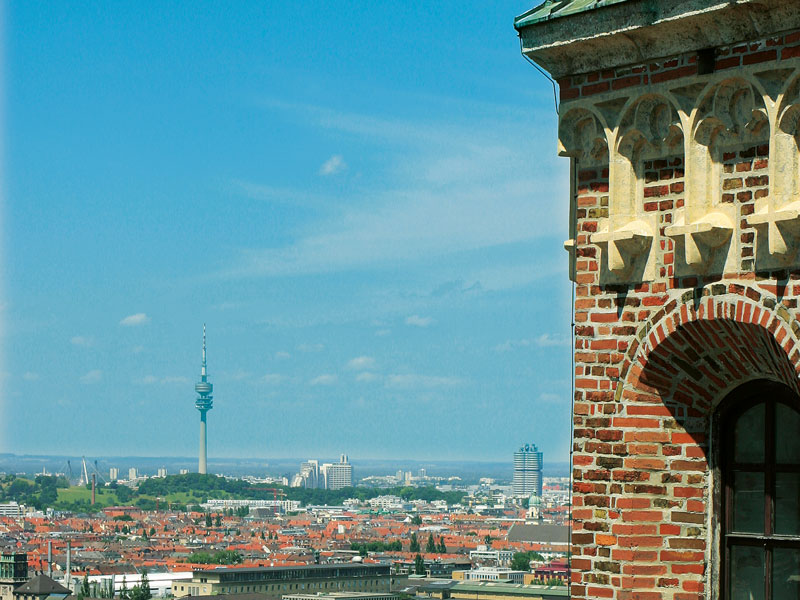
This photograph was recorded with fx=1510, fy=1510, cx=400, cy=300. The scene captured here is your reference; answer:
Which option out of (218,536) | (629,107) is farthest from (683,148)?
(218,536)

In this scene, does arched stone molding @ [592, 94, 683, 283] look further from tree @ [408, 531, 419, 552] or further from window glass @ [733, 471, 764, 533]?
tree @ [408, 531, 419, 552]

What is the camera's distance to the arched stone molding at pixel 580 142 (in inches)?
261

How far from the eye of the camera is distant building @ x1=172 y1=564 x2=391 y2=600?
120m

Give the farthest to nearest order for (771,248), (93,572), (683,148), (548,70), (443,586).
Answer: (93,572) < (443,586) < (548,70) < (683,148) < (771,248)

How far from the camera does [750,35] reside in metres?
6.05

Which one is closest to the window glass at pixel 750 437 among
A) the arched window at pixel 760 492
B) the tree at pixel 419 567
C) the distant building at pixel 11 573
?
the arched window at pixel 760 492

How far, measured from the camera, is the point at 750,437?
255 inches

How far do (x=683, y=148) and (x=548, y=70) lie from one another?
0.79 m

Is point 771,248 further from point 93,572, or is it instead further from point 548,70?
point 93,572

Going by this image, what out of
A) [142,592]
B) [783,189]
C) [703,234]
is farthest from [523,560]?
[783,189]

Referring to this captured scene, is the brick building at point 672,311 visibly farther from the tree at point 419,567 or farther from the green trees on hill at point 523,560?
the green trees on hill at point 523,560

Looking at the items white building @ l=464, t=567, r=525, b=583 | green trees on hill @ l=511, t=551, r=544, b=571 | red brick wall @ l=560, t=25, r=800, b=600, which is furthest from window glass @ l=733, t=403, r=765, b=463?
green trees on hill @ l=511, t=551, r=544, b=571

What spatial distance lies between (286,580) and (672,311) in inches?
4756

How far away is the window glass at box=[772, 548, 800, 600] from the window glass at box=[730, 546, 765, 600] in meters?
0.06
